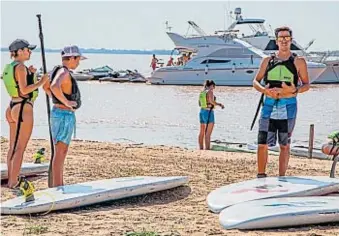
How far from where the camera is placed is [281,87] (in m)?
7.10

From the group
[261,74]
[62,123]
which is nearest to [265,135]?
[261,74]

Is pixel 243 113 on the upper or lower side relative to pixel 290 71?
lower

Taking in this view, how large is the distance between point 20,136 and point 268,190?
2.61m

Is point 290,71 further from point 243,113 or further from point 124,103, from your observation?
point 124,103

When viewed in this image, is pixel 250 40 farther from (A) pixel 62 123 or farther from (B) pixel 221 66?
(A) pixel 62 123

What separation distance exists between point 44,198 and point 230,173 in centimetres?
304

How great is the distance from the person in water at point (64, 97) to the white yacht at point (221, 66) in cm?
4274

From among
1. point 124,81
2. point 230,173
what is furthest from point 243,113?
point 124,81

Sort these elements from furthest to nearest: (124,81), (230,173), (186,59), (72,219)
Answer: (124,81) < (186,59) < (230,173) < (72,219)

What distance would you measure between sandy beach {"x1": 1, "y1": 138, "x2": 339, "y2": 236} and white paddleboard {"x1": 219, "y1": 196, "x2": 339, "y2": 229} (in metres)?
0.07

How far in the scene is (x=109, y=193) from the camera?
661 centimetres

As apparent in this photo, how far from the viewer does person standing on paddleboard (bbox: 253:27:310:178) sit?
7.11 meters

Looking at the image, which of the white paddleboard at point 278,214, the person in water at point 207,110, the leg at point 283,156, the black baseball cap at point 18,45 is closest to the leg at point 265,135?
the leg at point 283,156

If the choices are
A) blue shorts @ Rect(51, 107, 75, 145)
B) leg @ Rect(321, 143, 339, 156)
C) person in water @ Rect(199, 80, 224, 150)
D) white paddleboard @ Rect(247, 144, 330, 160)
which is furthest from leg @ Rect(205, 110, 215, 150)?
blue shorts @ Rect(51, 107, 75, 145)
